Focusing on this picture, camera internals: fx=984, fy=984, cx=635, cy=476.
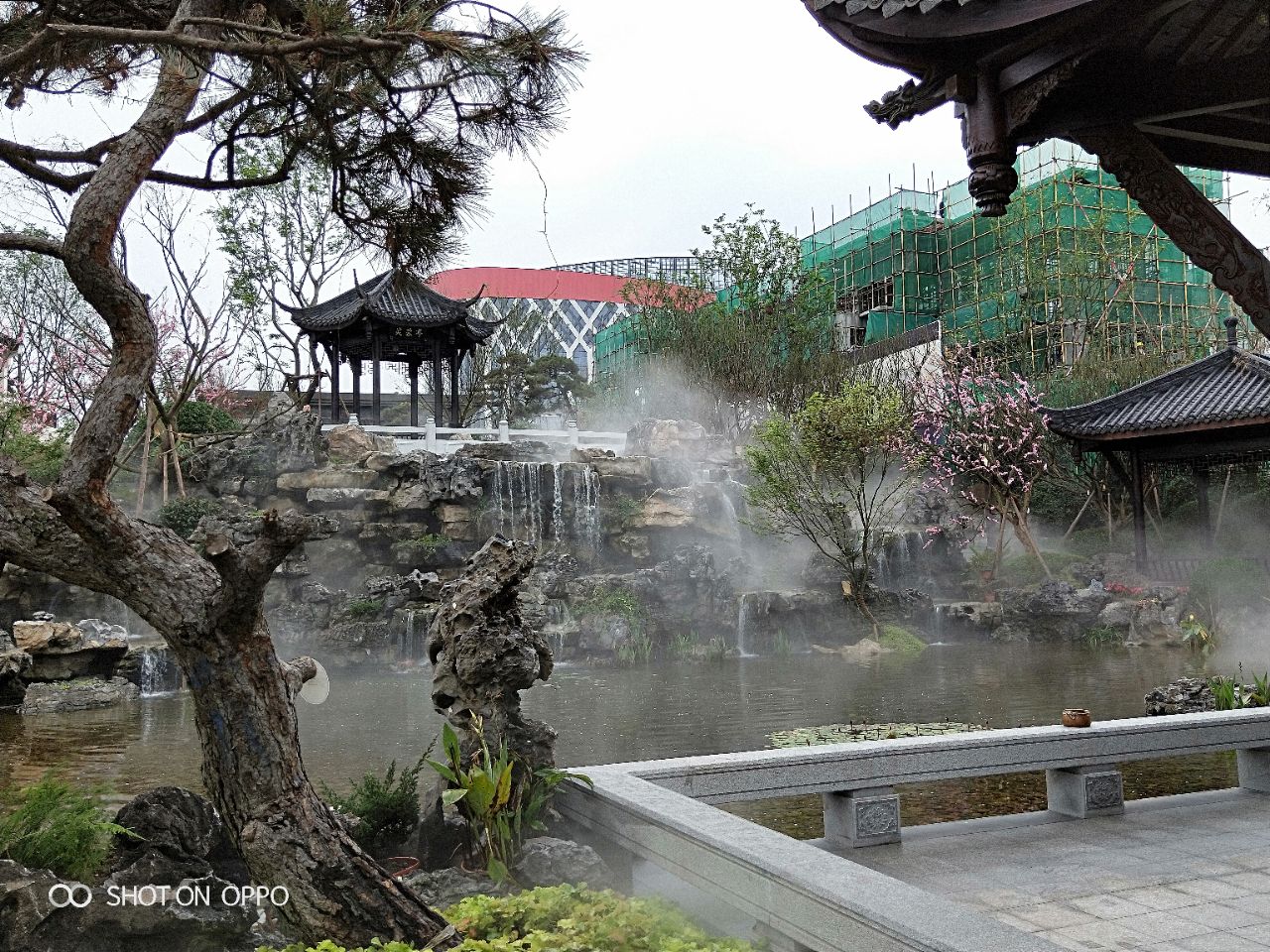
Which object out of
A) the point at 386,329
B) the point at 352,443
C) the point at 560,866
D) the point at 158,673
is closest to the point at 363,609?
the point at 158,673

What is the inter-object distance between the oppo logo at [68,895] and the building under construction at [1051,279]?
23.4 m

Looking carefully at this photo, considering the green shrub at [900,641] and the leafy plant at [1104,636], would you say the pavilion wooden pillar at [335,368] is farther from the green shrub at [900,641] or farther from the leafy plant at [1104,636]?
the leafy plant at [1104,636]

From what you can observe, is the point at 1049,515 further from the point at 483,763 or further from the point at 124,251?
the point at 483,763

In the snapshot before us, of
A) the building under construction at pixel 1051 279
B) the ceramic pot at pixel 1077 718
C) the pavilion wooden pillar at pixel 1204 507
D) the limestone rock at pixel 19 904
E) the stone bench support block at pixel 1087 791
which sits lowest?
the stone bench support block at pixel 1087 791

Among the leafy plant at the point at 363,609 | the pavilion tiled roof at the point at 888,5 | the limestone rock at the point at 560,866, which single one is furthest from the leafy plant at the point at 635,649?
the pavilion tiled roof at the point at 888,5

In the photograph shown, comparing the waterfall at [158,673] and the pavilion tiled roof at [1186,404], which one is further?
the pavilion tiled roof at [1186,404]

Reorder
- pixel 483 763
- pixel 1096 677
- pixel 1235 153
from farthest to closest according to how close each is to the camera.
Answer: pixel 1096 677
pixel 483 763
pixel 1235 153

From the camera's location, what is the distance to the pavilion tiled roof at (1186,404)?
15.4m

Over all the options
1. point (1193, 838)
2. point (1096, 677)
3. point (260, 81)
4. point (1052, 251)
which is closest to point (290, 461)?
point (1096, 677)

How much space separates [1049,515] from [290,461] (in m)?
16.6

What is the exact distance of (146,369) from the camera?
2754 millimetres

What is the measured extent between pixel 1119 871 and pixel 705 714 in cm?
654

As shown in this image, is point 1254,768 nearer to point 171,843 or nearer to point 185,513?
point 171,843

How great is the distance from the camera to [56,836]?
3.32m
